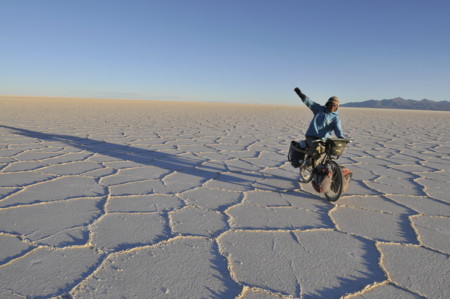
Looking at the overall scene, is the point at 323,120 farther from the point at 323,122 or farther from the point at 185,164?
the point at 185,164

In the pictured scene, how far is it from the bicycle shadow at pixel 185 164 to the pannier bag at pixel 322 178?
0.42 metres

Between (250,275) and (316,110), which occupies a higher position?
(316,110)

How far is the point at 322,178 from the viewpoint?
8.39 feet

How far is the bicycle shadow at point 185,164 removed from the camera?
3.19 m

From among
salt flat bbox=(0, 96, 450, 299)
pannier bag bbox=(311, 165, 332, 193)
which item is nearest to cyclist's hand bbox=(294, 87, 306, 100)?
pannier bag bbox=(311, 165, 332, 193)

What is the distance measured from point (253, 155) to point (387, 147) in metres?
2.95

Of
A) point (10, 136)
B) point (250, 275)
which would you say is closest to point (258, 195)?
point (250, 275)

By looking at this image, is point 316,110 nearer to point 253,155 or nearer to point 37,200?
point 253,155

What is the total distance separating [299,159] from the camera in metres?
3.02

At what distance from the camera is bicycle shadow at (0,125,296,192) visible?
10.5ft

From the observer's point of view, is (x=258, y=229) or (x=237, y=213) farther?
(x=237, y=213)

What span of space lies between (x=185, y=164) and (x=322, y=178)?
1.88 metres

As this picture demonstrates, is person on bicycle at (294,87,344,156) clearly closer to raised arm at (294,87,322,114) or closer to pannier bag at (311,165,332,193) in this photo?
raised arm at (294,87,322,114)

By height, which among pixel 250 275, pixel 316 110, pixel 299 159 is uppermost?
pixel 316 110
